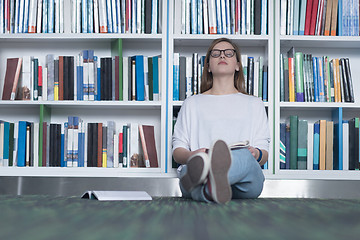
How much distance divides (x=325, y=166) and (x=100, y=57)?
4.75 ft

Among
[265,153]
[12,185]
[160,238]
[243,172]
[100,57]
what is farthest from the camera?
[100,57]

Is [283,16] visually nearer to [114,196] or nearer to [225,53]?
[225,53]

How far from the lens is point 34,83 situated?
8.54 feet

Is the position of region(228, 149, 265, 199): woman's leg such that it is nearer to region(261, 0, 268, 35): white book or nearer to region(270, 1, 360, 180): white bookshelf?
region(270, 1, 360, 180): white bookshelf

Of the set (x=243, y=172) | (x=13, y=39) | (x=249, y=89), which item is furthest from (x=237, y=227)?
(x=13, y=39)

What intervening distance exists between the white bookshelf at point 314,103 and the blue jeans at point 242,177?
0.81 m

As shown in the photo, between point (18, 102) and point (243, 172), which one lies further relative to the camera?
point (18, 102)

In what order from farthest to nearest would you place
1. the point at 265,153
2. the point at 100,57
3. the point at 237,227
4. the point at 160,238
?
1. the point at 100,57
2. the point at 265,153
3. the point at 237,227
4. the point at 160,238

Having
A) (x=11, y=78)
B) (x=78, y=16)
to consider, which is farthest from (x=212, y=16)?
(x=11, y=78)

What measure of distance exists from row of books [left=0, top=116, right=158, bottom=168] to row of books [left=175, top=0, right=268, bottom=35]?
665 mm

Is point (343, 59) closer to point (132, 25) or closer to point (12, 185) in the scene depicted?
point (132, 25)

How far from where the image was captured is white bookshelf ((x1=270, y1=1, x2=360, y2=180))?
8.16 ft

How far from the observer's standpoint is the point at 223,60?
2.32 m

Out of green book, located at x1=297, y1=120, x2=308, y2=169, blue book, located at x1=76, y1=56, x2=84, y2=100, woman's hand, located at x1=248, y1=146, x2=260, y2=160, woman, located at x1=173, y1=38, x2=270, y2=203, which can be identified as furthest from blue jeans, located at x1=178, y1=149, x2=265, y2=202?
blue book, located at x1=76, y1=56, x2=84, y2=100
